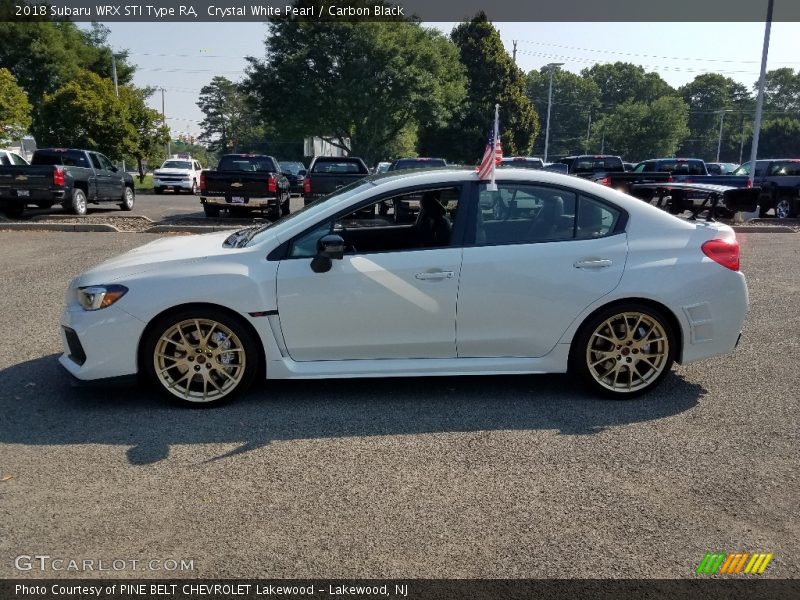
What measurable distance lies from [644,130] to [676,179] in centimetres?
6728

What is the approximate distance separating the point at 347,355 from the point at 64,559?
2219mm

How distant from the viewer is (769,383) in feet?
17.7

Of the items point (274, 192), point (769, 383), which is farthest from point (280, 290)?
point (274, 192)

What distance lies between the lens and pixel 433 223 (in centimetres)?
508

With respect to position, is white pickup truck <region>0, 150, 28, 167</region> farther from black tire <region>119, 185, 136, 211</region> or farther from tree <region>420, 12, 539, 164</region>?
tree <region>420, 12, 539, 164</region>

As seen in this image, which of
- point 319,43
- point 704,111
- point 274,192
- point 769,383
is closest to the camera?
point 769,383

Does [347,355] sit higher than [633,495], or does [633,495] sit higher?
[347,355]

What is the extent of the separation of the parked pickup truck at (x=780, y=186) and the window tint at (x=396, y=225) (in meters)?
17.8

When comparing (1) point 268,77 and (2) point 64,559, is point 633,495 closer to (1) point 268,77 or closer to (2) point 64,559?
(2) point 64,559

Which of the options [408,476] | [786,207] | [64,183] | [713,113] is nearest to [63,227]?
[64,183]

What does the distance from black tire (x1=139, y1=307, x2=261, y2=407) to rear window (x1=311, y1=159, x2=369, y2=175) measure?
1469 centimetres

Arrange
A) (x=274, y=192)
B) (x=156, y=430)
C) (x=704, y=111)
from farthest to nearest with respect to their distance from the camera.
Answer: (x=704, y=111), (x=274, y=192), (x=156, y=430)

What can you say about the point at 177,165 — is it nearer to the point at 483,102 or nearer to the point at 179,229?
the point at 179,229

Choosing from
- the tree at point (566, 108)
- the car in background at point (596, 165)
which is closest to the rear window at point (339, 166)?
the car in background at point (596, 165)
